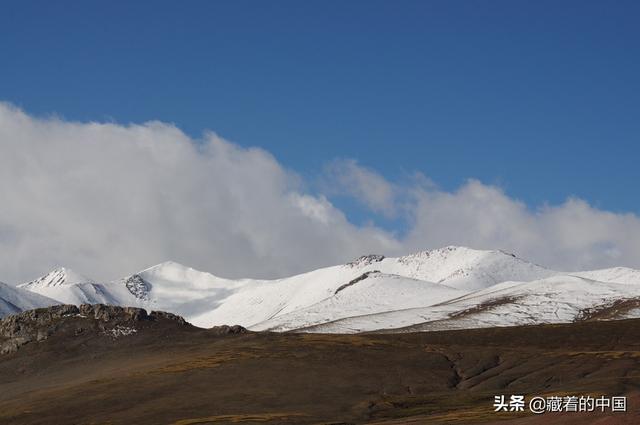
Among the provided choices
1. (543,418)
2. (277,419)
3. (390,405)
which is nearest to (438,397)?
(390,405)

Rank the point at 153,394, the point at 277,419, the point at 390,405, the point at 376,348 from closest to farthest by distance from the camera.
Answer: the point at 277,419 < the point at 390,405 < the point at 153,394 < the point at 376,348

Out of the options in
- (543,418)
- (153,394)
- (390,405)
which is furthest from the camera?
(153,394)

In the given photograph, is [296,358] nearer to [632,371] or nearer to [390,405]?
[390,405]

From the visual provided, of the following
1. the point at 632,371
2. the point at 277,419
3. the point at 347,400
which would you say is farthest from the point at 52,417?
the point at 632,371

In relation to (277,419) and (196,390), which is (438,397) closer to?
(277,419)

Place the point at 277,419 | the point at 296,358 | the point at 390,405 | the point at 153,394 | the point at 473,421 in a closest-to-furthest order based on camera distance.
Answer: the point at 473,421, the point at 277,419, the point at 390,405, the point at 153,394, the point at 296,358

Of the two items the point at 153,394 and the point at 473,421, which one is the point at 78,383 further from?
the point at 473,421

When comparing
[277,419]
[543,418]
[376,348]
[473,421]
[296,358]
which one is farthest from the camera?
[376,348]

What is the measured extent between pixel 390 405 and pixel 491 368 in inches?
1641

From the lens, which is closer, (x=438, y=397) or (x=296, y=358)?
(x=438, y=397)

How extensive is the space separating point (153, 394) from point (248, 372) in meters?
22.9

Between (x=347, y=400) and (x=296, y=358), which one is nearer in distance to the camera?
(x=347, y=400)

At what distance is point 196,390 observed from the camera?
152 meters

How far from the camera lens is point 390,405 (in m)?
137
